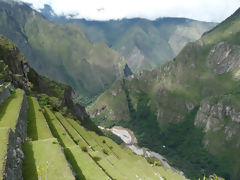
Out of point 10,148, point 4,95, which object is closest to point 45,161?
point 10,148

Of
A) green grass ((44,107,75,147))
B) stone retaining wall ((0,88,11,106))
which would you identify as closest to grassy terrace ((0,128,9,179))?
green grass ((44,107,75,147))

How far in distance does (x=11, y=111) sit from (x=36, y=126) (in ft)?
19.7

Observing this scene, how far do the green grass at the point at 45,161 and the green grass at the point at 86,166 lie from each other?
4.14m

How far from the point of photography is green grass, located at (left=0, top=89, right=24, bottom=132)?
36500 mm

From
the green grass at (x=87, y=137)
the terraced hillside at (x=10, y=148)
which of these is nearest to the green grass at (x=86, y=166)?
the terraced hillside at (x=10, y=148)

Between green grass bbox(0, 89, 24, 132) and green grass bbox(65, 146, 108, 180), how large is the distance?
10.7 m

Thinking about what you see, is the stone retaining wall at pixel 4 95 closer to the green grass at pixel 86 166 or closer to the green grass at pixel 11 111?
the green grass at pixel 11 111

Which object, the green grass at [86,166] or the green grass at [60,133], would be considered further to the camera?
the green grass at [60,133]

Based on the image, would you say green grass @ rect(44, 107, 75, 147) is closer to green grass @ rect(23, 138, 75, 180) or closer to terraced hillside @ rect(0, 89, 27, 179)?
green grass @ rect(23, 138, 75, 180)

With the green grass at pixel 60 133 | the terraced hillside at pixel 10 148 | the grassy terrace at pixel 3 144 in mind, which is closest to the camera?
the grassy terrace at pixel 3 144

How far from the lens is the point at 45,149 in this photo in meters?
32.0

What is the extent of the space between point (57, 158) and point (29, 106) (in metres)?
34.5

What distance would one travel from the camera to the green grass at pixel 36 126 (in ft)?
137

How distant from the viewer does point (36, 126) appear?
4584 cm
